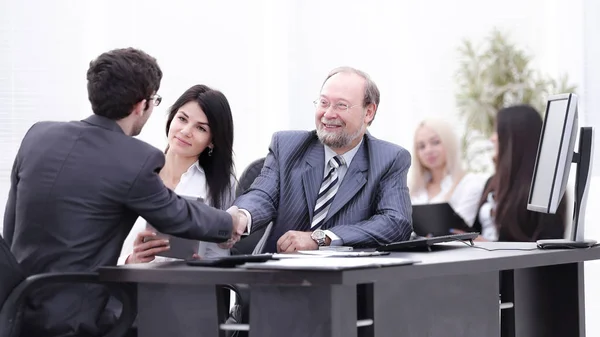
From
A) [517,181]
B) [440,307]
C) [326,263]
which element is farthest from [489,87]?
[326,263]

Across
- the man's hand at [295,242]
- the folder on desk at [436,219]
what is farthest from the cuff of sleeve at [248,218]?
the folder on desk at [436,219]

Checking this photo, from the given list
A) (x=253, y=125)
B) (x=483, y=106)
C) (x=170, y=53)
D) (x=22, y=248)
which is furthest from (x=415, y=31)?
(x=22, y=248)

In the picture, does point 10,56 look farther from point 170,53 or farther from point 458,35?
point 458,35

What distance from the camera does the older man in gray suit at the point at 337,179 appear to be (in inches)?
161

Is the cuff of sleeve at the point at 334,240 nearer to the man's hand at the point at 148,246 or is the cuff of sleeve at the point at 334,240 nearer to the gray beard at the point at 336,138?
the gray beard at the point at 336,138

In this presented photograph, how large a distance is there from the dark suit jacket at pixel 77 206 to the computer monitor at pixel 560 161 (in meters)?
1.40

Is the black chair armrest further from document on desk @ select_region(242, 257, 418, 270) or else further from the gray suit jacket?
the gray suit jacket

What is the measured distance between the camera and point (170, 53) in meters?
6.98

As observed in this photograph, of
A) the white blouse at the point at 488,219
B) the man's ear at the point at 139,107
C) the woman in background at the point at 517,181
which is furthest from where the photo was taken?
the white blouse at the point at 488,219

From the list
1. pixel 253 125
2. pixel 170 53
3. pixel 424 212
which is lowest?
pixel 424 212

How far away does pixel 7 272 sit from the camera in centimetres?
295

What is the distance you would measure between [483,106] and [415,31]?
34.6 inches

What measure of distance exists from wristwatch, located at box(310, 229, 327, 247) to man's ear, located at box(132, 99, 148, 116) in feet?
3.11

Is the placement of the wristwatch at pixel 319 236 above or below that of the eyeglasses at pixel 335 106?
below
